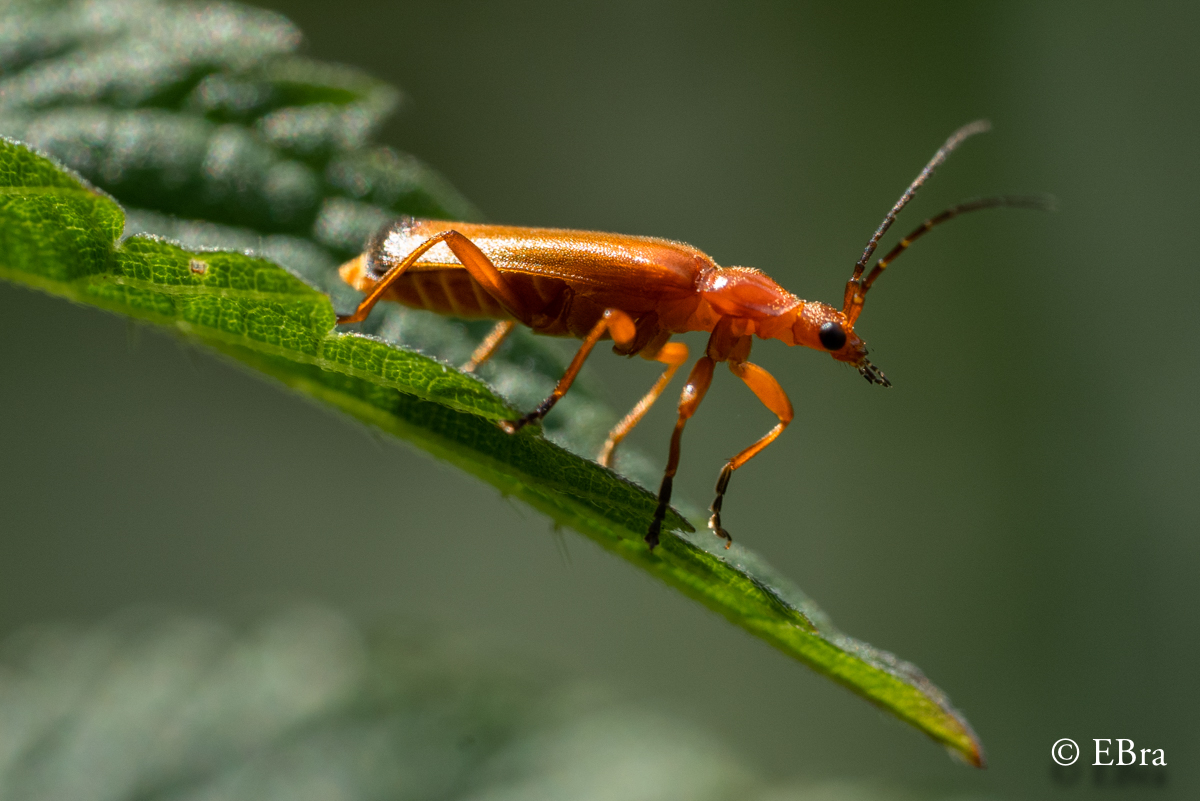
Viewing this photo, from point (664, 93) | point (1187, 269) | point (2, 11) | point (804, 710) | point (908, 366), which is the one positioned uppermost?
point (664, 93)

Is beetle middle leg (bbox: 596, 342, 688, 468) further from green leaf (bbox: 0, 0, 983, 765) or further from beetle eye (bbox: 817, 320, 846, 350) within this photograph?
beetle eye (bbox: 817, 320, 846, 350)

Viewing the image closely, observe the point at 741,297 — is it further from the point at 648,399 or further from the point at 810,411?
the point at 810,411

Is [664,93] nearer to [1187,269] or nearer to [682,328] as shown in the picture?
[1187,269]

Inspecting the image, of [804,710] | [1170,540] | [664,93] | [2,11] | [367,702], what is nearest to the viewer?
[2,11]


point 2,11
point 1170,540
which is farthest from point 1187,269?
point 2,11

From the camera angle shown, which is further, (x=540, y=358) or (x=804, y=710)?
(x=804, y=710)
